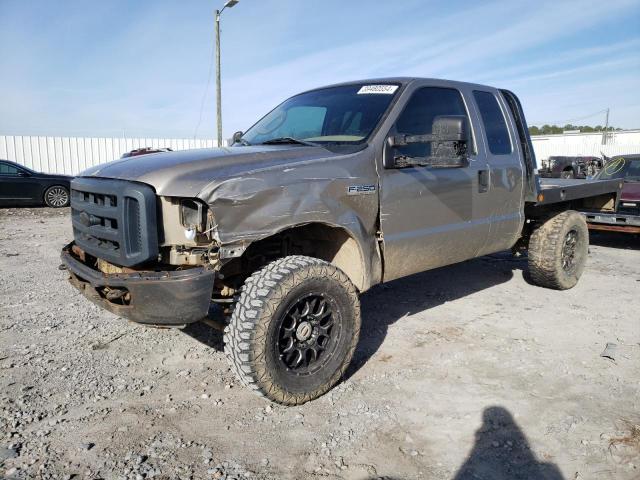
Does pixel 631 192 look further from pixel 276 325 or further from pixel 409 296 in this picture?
pixel 276 325

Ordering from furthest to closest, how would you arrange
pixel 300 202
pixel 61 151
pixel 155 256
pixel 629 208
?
pixel 61 151, pixel 629 208, pixel 300 202, pixel 155 256

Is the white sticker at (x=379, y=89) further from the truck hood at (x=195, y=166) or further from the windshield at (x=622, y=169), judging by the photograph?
the windshield at (x=622, y=169)

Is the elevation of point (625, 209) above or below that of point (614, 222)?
above

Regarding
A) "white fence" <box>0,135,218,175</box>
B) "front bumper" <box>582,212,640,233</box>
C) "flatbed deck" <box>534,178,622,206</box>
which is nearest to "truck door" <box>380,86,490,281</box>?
"flatbed deck" <box>534,178,622,206</box>

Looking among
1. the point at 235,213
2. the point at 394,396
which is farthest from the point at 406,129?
the point at 394,396

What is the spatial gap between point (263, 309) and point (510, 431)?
5.16 ft

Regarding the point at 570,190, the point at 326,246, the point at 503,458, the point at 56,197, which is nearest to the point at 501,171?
the point at 570,190

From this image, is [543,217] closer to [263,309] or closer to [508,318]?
[508,318]

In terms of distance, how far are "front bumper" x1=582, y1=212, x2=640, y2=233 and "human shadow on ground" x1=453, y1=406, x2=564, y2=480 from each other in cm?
605

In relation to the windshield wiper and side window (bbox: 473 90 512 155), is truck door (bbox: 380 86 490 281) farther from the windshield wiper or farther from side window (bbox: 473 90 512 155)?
the windshield wiper

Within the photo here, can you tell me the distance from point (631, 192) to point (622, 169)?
1106 millimetres

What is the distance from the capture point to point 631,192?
8.20 metres

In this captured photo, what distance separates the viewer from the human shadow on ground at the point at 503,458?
2445mm

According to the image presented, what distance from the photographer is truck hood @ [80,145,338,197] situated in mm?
2727
